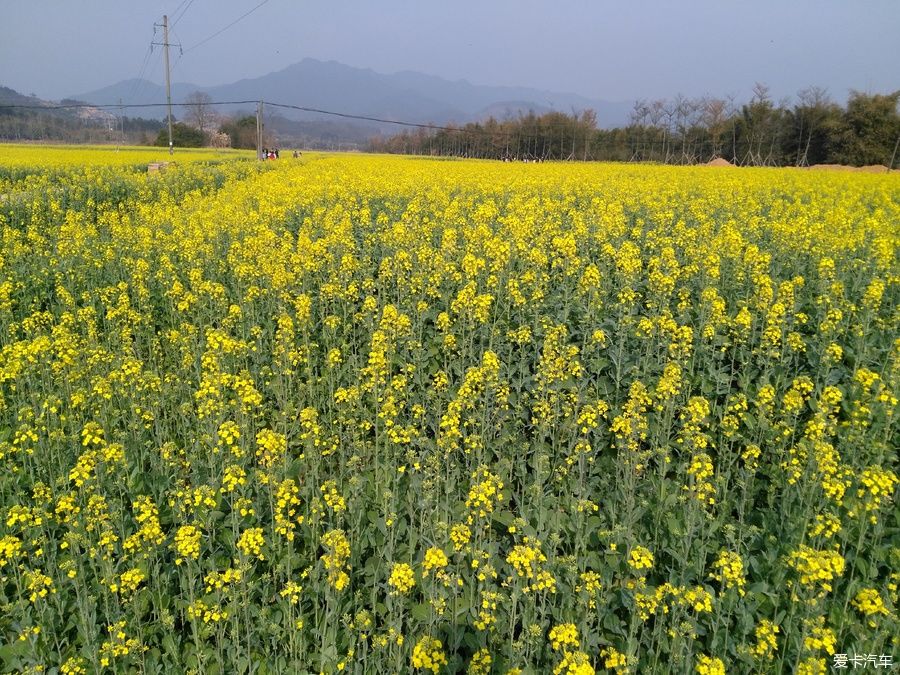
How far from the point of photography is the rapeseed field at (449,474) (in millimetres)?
3693

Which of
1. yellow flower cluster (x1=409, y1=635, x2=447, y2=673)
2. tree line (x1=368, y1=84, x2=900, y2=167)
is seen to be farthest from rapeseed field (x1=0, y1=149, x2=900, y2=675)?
tree line (x1=368, y1=84, x2=900, y2=167)

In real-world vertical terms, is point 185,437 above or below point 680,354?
below

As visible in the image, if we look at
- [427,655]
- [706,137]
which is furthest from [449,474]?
[706,137]

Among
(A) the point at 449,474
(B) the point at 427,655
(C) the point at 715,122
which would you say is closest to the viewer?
(B) the point at 427,655

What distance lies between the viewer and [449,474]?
5.04 meters

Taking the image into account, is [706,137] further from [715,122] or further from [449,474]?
[449,474]

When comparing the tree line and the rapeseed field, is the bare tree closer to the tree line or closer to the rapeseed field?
the tree line

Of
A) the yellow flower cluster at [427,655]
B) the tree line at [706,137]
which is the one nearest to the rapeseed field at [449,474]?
the yellow flower cluster at [427,655]

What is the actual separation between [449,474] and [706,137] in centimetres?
7288

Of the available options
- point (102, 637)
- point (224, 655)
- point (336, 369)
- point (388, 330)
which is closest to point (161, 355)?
point (336, 369)

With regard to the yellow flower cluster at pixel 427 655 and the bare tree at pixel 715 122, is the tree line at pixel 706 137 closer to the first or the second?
the bare tree at pixel 715 122

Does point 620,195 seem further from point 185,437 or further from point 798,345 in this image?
point 185,437

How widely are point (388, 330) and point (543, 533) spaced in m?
3.25

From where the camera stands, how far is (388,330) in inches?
268
